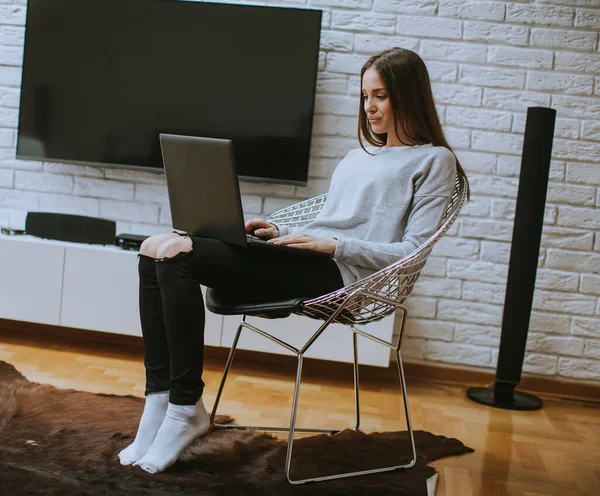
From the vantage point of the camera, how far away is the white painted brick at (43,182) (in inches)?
127

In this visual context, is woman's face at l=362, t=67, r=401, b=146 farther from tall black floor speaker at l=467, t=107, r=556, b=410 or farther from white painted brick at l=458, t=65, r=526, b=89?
white painted brick at l=458, t=65, r=526, b=89

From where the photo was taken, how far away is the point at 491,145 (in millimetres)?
3023

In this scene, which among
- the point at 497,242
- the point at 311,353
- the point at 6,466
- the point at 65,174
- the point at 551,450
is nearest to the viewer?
the point at 6,466

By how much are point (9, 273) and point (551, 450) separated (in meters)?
2.09

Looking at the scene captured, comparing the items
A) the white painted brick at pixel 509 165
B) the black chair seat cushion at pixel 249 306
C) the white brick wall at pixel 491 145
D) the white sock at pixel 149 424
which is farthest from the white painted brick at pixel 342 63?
the white sock at pixel 149 424

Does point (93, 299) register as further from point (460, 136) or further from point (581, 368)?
point (581, 368)

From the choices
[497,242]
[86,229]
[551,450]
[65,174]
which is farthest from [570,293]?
[65,174]

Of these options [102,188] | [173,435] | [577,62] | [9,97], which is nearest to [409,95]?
[173,435]

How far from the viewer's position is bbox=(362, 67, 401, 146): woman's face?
1.87 metres

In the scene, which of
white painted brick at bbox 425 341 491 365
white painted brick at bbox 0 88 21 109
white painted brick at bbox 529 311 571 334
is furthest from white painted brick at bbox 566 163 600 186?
white painted brick at bbox 0 88 21 109

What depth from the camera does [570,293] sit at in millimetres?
3029

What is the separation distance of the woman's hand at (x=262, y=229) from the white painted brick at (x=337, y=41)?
1327 millimetres

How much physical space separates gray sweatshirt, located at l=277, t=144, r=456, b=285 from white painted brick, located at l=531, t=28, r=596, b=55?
4.54 feet

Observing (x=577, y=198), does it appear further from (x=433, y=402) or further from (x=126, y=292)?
(x=126, y=292)
